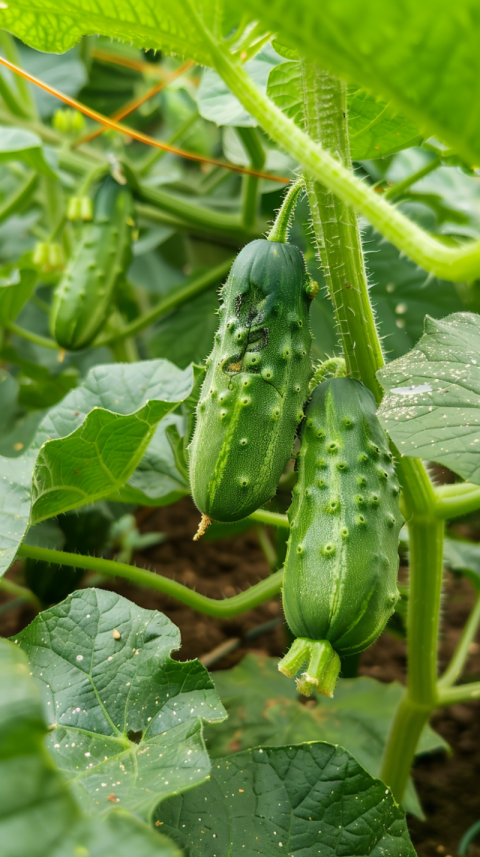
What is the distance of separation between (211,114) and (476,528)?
161 centimetres

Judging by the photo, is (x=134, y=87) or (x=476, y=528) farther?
(x=134, y=87)

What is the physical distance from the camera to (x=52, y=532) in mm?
1561

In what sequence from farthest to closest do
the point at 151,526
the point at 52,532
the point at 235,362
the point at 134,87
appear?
1. the point at 134,87
2. the point at 151,526
3. the point at 52,532
4. the point at 235,362

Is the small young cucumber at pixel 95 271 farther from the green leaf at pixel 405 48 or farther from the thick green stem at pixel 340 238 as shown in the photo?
the green leaf at pixel 405 48

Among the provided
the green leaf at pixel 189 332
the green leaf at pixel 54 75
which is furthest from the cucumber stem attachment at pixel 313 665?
→ the green leaf at pixel 54 75

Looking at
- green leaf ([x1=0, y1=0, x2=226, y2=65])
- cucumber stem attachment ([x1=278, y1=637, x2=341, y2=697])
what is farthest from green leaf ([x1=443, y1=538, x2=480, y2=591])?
green leaf ([x1=0, y1=0, x2=226, y2=65])

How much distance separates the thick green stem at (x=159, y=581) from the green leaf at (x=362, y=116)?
642 millimetres

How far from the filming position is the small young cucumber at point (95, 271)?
59.8 inches

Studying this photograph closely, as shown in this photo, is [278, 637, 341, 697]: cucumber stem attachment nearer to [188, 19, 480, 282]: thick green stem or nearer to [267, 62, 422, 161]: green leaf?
[188, 19, 480, 282]: thick green stem

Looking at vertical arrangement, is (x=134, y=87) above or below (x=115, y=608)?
above

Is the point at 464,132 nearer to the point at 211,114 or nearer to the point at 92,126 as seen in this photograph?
the point at 211,114

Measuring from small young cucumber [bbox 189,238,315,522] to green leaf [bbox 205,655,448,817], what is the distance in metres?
0.63

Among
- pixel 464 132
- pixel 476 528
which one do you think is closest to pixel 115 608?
pixel 464 132

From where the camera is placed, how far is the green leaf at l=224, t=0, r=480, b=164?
504mm
